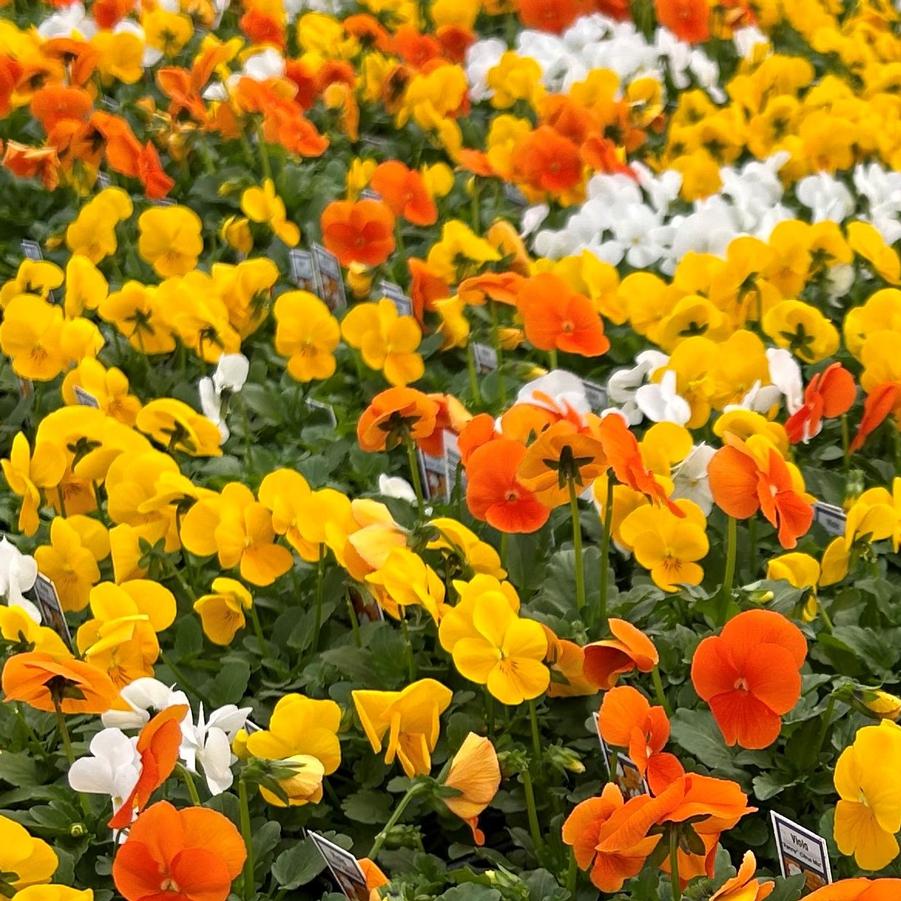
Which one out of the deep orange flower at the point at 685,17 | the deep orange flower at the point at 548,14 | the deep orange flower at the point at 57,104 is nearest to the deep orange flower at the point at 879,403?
the deep orange flower at the point at 57,104

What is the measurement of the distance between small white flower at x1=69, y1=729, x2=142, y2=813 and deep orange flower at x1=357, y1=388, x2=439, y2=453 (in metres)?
0.53

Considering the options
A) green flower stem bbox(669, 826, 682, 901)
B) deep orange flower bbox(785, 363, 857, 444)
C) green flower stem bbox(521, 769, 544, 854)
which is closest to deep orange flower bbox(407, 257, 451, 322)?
deep orange flower bbox(785, 363, 857, 444)

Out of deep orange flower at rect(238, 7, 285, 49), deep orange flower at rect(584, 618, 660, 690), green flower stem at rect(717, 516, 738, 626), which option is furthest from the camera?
deep orange flower at rect(238, 7, 285, 49)

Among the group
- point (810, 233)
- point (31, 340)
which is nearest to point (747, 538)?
point (810, 233)

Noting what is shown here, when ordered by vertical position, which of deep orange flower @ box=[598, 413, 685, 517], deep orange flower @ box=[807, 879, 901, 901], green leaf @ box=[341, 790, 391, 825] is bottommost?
green leaf @ box=[341, 790, 391, 825]

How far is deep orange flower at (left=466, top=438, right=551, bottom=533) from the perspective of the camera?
1.41 meters

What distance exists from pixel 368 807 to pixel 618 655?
306 mm

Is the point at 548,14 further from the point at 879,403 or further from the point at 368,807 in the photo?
the point at 368,807

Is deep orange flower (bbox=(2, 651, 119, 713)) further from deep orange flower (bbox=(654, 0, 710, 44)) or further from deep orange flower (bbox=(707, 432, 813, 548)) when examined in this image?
A: deep orange flower (bbox=(654, 0, 710, 44))

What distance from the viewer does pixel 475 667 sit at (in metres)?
1.29

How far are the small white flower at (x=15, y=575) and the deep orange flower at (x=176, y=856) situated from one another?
1.72 ft

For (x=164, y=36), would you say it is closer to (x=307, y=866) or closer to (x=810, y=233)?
(x=810, y=233)

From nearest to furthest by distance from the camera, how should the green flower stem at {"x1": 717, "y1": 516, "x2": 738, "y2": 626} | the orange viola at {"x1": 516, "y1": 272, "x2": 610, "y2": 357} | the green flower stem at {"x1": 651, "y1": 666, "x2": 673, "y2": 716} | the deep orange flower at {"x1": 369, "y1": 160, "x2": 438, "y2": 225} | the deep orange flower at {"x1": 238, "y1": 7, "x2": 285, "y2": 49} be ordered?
the green flower stem at {"x1": 651, "y1": 666, "x2": 673, "y2": 716}
the green flower stem at {"x1": 717, "y1": 516, "x2": 738, "y2": 626}
the orange viola at {"x1": 516, "y1": 272, "x2": 610, "y2": 357}
the deep orange flower at {"x1": 369, "y1": 160, "x2": 438, "y2": 225}
the deep orange flower at {"x1": 238, "y1": 7, "x2": 285, "y2": 49}

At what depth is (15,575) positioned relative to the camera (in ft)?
4.91
